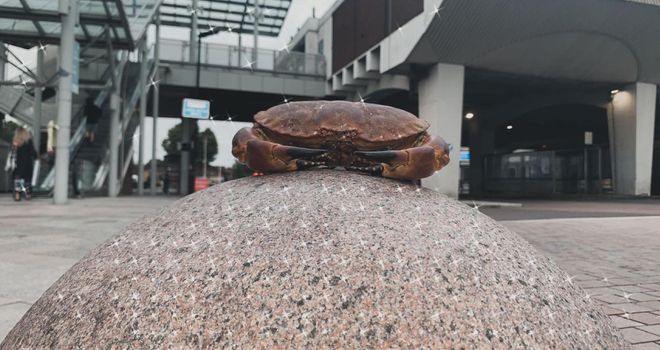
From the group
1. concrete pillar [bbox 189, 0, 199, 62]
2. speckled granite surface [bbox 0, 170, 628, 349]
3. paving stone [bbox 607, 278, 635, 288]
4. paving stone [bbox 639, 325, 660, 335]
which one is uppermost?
concrete pillar [bbox 189, 0, 199, 62]

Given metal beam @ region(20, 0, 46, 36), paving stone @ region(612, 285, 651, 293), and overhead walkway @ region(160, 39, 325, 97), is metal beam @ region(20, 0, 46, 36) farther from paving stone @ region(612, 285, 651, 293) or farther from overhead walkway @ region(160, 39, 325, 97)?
paving stone @ region(612, 285, 651, 293)

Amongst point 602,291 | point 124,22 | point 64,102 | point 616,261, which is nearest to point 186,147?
point 124,22

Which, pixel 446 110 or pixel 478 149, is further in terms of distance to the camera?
pixel 478 149

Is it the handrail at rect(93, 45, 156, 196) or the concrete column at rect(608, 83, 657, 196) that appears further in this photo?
the concrete column at rect(608, 83, 657, 196)

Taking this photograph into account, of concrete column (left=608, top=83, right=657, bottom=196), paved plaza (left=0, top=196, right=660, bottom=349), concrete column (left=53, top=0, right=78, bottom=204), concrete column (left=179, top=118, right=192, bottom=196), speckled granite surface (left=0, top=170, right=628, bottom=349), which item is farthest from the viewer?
concrete column (left=179, top=118, right=192, bottom=196)

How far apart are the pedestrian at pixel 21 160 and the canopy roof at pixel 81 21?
339cm

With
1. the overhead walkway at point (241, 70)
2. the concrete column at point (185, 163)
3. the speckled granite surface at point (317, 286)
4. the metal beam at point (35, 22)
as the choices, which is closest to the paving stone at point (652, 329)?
the speckled granite surface at point (317, 286)

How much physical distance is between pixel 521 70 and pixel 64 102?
17.1 m

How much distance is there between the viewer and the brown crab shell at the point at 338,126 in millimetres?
2080

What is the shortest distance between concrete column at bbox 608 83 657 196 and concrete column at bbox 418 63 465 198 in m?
9.16

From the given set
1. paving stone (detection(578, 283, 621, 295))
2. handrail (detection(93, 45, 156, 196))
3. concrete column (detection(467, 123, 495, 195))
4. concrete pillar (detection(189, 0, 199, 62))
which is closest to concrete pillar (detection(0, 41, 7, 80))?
handrail (detection(93, 45, 156, 196))

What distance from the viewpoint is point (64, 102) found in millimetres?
13453

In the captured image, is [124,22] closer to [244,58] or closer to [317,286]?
[244,58]

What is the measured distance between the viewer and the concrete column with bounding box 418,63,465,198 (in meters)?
18.8
